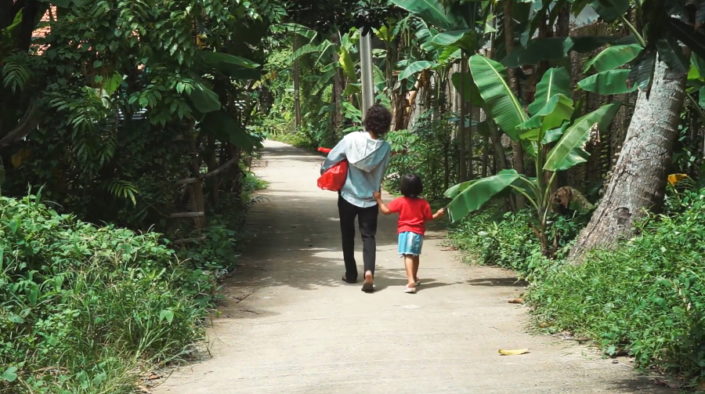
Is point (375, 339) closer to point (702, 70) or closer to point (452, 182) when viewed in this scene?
point (702, 70)

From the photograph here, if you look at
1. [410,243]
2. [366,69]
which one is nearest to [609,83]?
[410,243]

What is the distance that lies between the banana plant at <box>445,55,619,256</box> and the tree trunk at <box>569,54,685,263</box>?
1.98ft

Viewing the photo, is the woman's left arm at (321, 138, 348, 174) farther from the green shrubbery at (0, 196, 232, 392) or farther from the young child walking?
the green shrubbery at (0, 196, 232, 392)

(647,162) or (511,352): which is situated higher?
(647,162)

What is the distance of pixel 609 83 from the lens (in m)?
9.91

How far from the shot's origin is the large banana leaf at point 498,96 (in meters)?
10.2

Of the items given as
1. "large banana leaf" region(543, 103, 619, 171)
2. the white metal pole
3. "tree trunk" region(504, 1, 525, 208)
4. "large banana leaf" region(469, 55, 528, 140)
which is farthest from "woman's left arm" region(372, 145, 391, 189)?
the white metal pole

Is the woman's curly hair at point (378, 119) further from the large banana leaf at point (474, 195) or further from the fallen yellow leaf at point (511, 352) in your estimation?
the fallen yellow leaf at point (511, 352)

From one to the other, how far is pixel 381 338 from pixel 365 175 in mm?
2625

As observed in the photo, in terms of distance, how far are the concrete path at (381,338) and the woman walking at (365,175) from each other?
51cm

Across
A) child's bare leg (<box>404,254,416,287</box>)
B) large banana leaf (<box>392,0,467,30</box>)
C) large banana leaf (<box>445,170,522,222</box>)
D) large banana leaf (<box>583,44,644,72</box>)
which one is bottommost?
child's bare leg (<box>404,254,416,287</box>)

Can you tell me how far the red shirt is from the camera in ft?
31.6

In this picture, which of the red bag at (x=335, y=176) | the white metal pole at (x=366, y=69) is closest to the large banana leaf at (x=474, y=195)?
the red bag at (x=335, y=176)

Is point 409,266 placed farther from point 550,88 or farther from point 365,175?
point 550,88
